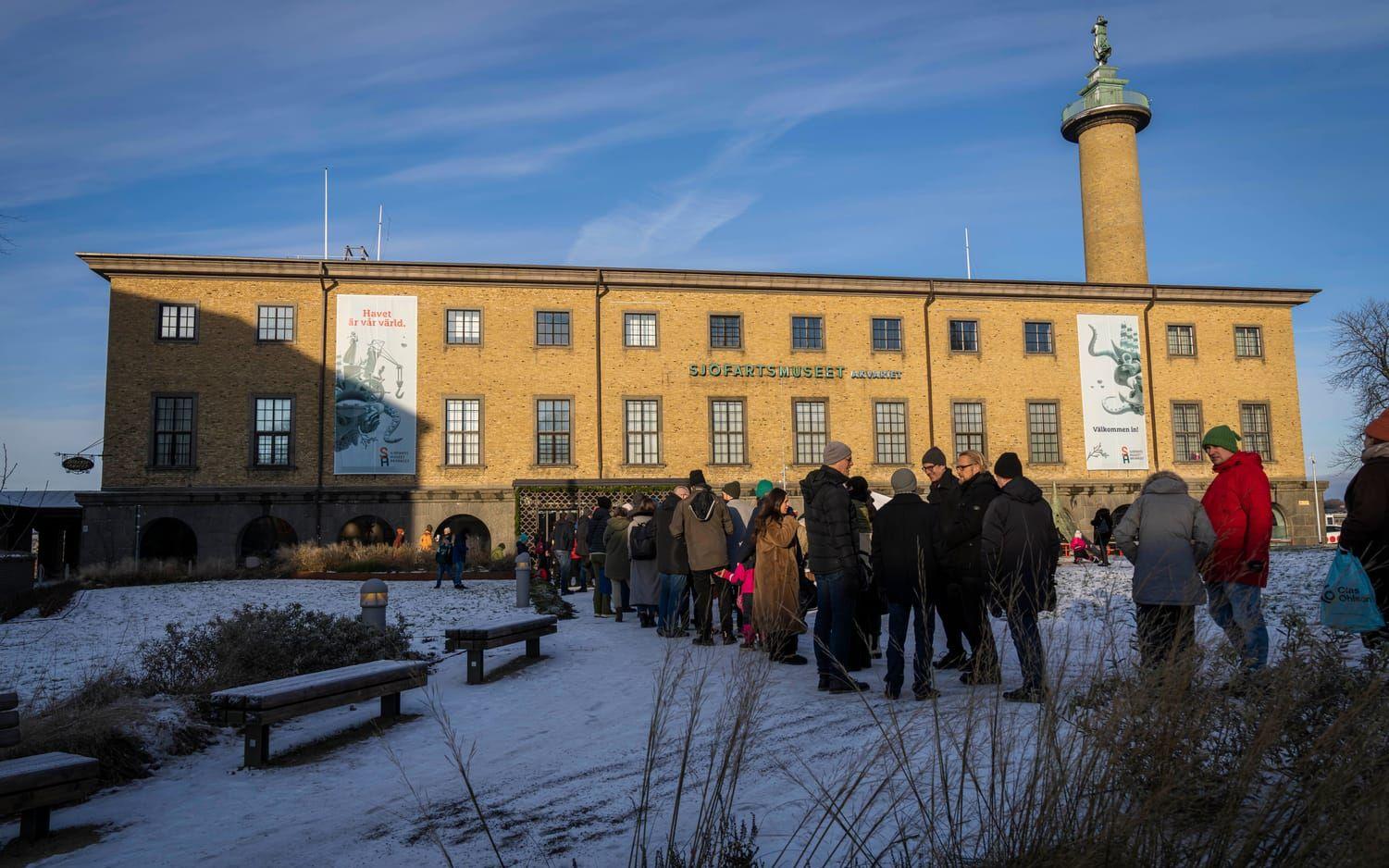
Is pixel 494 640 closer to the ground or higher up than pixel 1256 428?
closer to the ground

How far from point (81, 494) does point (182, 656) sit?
23.4m

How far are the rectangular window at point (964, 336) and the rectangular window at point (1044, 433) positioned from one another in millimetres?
2800

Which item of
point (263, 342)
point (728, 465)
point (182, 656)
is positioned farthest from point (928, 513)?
point (263, 342)

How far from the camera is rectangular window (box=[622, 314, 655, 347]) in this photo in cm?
3250

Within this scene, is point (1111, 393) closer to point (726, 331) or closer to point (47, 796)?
point (726, 331)

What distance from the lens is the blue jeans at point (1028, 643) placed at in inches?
222

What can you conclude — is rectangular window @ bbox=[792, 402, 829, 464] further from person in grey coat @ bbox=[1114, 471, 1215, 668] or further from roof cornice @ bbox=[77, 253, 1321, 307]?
person in grey coat @ bbox=[1114, 471, 1215, 668]

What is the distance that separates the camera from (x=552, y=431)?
31609 mm

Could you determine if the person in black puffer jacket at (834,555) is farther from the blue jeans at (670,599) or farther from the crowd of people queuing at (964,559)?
the blue jeans at (670,599)

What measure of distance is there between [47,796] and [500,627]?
4833mm

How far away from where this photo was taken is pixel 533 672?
32.7ft

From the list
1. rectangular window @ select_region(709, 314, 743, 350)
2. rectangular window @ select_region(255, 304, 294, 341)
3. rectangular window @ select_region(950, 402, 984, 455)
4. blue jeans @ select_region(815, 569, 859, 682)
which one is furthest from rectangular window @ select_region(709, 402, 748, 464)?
blue jeans @ select_region(815, 569, 859, 682)

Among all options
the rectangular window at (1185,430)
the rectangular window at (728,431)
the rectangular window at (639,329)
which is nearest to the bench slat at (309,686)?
the rectangular window at (728,431)

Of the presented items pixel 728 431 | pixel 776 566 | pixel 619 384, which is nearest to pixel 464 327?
pixel 619 384
